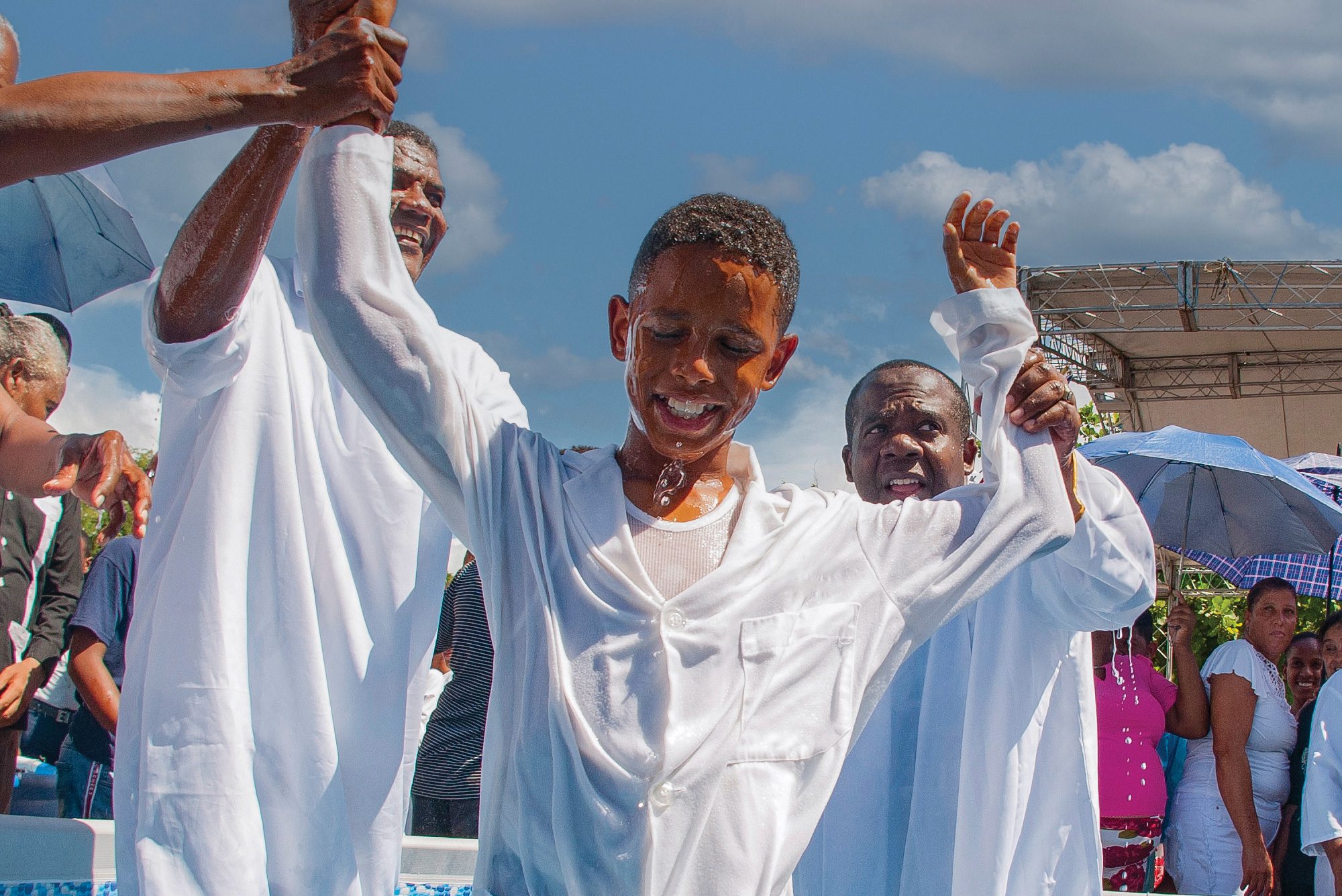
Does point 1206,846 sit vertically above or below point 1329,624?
below

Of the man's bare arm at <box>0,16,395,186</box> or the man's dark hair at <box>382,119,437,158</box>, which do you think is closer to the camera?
the man's bare arm at <box>0,16,395,186</box>

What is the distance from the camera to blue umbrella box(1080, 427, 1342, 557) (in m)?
7.29

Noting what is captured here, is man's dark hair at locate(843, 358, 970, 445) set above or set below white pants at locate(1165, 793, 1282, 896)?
above

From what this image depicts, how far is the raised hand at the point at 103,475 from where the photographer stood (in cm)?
291

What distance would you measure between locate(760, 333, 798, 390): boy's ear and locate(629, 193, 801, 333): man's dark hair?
0.16ft

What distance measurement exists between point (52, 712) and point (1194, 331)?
1695cm

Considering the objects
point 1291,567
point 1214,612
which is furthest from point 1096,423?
point 1291,567

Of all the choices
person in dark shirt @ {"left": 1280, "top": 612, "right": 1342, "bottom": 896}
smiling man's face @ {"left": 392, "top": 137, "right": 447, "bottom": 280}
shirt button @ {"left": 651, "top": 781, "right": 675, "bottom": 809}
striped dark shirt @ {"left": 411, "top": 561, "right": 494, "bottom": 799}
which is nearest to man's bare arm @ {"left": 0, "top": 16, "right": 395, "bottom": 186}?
smiling man's face @ {"left": 392, "top": 137, "right": 447, "bottom": 280}

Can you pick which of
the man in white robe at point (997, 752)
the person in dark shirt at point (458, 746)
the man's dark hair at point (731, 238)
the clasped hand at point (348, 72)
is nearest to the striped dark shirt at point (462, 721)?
the person in dark shirt at point (458, 746)

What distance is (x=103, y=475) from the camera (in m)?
2.92

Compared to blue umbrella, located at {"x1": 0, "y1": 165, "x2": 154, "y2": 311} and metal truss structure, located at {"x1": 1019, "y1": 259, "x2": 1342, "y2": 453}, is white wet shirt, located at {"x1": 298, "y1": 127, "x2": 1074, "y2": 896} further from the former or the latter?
metal truss structure, located at {"x1": 1019, "y1": 259, "x2": 1342, "y2": 453}

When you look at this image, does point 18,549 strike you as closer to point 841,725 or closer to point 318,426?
point 318,426

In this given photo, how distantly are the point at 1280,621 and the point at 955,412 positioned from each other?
4.04 metres

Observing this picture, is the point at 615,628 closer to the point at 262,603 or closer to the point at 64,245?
the point at 262,603
